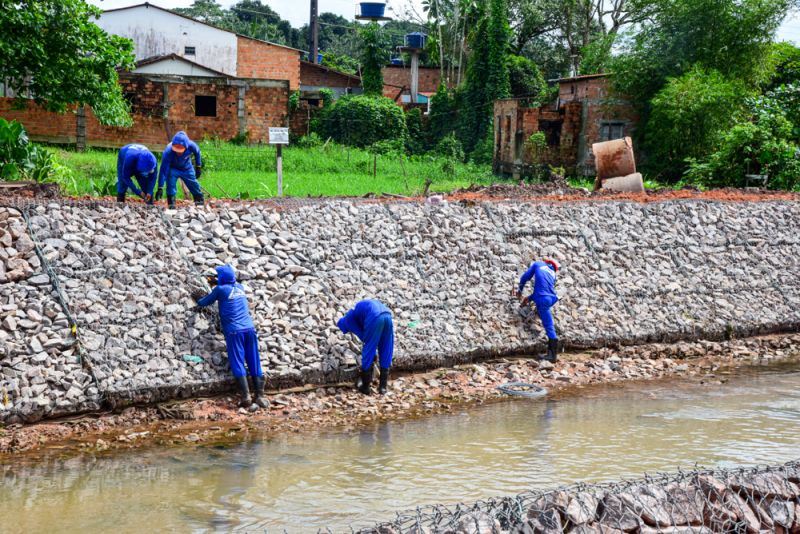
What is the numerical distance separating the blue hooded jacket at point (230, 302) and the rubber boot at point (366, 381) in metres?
1.69

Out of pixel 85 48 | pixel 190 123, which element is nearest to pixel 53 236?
pixel 85 48

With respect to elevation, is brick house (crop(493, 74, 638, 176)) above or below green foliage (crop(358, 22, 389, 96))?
below

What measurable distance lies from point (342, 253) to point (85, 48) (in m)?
7.75

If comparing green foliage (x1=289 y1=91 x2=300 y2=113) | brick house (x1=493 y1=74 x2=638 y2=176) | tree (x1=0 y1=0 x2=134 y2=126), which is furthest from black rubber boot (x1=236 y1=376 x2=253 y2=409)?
green foliage (x1=289 y1=91 x2=300 y2=113)

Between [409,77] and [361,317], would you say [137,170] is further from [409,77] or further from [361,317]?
[409,77]

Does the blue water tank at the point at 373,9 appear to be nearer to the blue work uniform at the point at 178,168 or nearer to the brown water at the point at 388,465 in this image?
the blue work uniform at the point at 178,168

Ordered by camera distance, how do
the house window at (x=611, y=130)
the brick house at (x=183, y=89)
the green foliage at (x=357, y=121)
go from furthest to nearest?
the green foliage at (x=357, y=121) → the house window at (x=611, y=130) → the brick house at (x=183, y=89)

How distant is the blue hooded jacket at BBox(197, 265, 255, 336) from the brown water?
1.63 metres

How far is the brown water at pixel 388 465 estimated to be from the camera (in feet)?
27.7

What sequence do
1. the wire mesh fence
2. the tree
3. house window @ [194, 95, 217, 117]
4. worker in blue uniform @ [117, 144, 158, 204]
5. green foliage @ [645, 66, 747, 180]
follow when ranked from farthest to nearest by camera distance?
house window @ [194, 95, 217, 117]
green foliage @ [645, 66, 747, 180]
the tree
worker in blue uniform @ [117, 144, 158, 204]
the wire mesh fence

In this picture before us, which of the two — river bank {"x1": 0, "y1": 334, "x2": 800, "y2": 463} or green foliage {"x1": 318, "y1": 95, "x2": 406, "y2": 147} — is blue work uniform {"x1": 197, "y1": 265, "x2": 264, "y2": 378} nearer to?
river bank {"x1": 0, "y1": 334, "x2": 800, "y2": 463}

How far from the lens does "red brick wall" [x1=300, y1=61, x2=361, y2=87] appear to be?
45.3m

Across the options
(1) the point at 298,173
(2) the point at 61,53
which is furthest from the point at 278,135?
(1) the point at 298,173

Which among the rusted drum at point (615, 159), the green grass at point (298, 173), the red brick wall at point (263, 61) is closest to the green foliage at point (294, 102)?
the red brick wall at point (263, 61)
